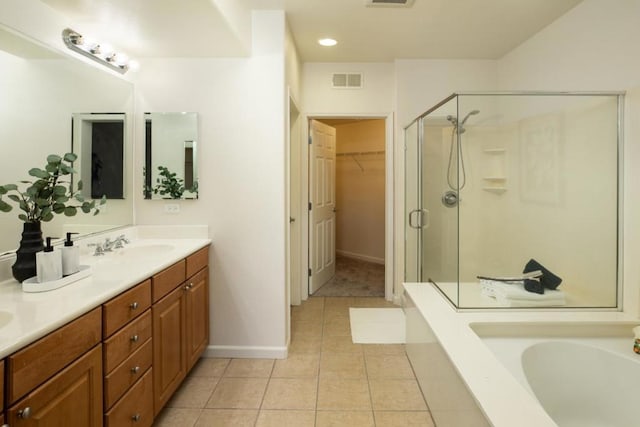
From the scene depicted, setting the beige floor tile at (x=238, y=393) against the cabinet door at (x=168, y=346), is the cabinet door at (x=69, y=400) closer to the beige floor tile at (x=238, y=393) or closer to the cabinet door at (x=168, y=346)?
the cabinet door at (x=168, y=346)

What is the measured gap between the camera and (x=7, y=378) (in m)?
0.96

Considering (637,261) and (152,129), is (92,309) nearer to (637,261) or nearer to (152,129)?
(152,129)

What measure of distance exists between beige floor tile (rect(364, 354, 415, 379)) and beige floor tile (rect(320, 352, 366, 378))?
56mm

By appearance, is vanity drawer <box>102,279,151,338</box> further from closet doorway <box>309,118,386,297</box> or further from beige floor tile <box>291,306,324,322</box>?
closet doorway <box>309,118,386,297</box>

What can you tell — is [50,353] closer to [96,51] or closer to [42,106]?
[42,106]

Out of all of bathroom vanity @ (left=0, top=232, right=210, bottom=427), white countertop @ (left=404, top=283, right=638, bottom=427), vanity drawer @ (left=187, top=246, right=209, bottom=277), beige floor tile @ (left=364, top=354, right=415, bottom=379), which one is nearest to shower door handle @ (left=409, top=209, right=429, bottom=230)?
white countertop @ (left=404, top=283, right=638, bottom=427)

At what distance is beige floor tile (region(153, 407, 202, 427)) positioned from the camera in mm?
1940

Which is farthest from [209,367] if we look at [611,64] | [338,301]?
[611,64]

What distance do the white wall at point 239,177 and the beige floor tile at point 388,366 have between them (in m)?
0.65

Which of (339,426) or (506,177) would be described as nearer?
(339,426)

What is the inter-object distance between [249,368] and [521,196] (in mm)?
2459

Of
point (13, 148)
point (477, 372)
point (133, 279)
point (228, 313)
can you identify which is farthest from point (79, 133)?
point (477, 372)

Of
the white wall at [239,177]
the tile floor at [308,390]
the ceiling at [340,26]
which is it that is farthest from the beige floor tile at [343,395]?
the ceiling at [340,26]

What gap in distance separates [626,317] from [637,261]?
331 millimetres
